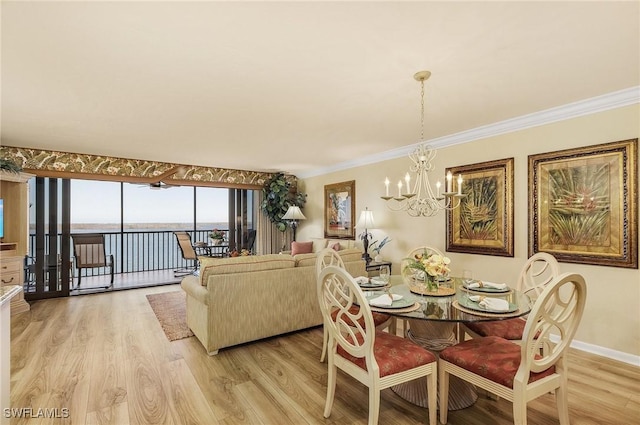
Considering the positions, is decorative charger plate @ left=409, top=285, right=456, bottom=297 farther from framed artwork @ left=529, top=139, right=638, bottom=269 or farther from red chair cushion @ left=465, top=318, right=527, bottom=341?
framed artwork @ left=529, top=139, right=638, bottom=269

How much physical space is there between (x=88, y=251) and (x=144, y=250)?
167 centimetres

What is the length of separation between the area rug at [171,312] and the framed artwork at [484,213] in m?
3.46

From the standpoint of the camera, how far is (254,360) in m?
2.83

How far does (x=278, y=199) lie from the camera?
6703mm

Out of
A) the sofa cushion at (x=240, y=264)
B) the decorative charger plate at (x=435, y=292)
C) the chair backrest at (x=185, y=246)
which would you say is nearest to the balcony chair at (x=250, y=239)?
the chair backrest at (x=185, y=246)

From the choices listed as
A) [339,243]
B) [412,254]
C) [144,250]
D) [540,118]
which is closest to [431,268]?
[412,254]

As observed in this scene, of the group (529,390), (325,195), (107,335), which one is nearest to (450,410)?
(529,390)

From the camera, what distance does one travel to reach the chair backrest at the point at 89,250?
5777 millimetres

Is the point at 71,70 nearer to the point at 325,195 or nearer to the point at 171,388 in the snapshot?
the point at 171,388

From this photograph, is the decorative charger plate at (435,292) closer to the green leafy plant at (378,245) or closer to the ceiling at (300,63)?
the ceiling at (300,63)

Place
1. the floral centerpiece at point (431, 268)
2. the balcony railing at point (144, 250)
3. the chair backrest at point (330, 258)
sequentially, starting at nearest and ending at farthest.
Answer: the floral centerpiece at point (431, 268) < the chair backrest at point (330, 258) < the balcony railing at point (144, 250)

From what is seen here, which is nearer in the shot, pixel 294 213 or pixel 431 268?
pixel 431 268

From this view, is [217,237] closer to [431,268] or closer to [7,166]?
[7,166]

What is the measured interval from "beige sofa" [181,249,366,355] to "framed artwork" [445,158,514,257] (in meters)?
1.91
